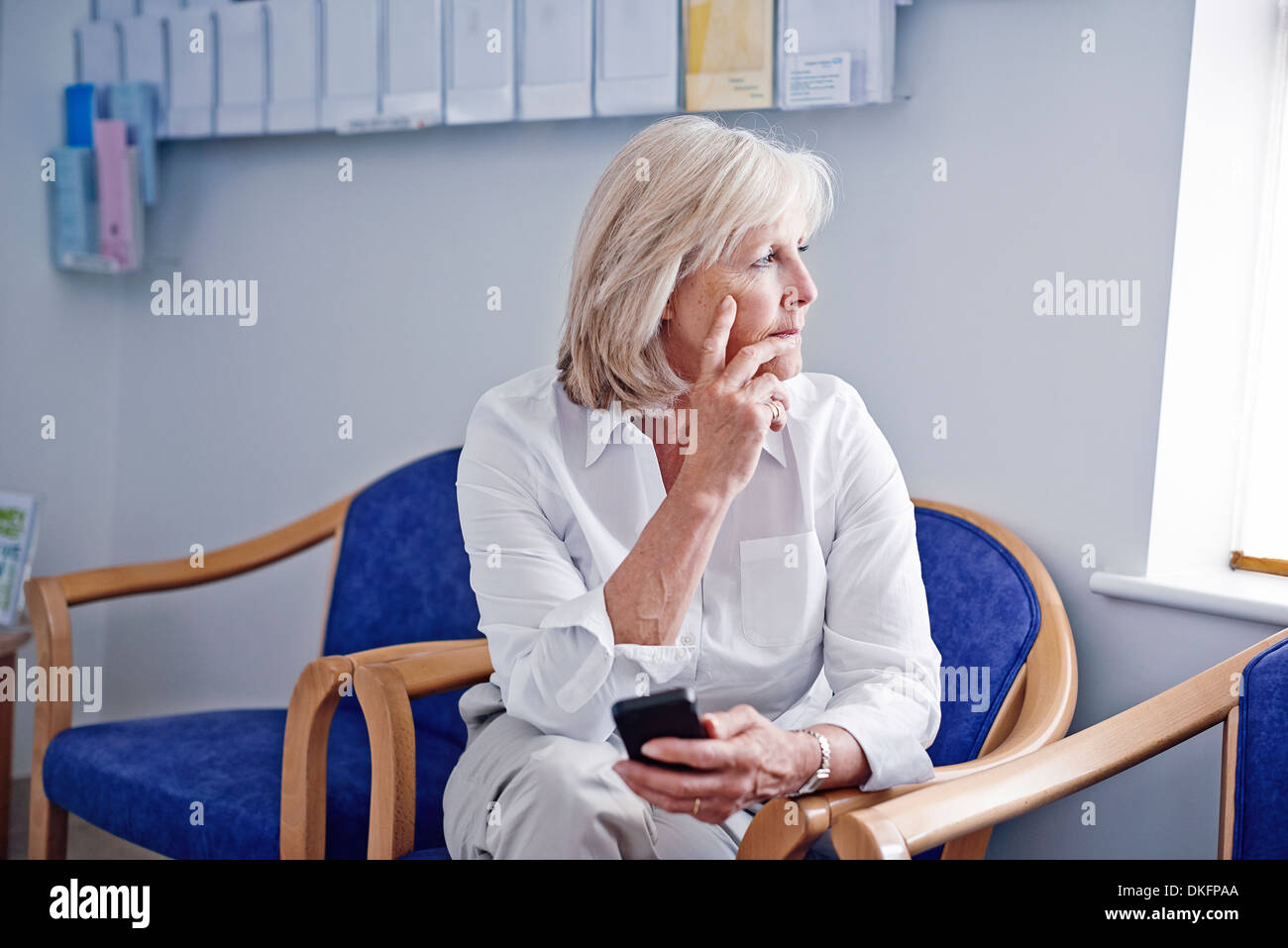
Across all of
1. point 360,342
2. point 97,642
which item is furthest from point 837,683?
point 97,642

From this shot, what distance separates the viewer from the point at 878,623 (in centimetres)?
113

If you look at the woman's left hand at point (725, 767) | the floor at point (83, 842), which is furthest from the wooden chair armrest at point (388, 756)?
the floor at point (83, 842)

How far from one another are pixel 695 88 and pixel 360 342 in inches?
30.2

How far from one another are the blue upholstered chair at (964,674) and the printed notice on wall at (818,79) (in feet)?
1.86

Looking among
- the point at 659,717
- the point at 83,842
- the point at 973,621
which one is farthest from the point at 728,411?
the point at 83,842

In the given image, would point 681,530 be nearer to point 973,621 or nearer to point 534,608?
point 534,608

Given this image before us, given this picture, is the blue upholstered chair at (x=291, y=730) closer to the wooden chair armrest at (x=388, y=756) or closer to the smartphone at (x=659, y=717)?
the wooden chair armrest at (x=388, y=756)

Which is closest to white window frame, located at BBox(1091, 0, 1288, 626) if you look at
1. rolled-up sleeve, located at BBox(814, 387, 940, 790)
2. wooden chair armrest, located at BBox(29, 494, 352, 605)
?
rolled-up sleeve, located at BBox(814, 387, 940, 790)

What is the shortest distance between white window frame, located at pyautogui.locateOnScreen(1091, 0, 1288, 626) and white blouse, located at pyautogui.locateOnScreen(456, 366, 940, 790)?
0.38m

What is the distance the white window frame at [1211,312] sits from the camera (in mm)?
1306

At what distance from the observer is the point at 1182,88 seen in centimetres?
129

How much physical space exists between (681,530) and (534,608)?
0.60ft

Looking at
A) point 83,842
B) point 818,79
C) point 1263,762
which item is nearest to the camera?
point 1263,762
